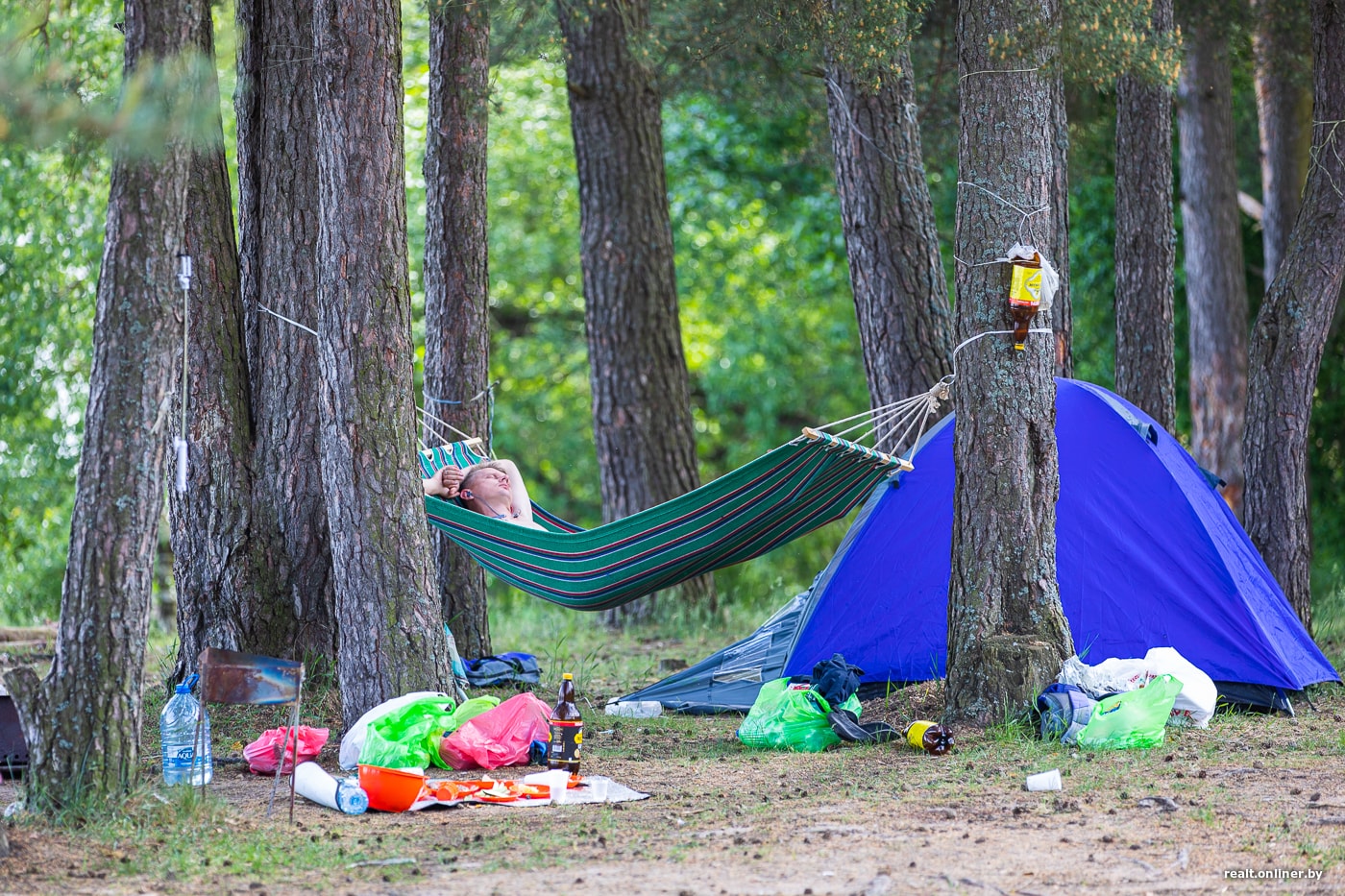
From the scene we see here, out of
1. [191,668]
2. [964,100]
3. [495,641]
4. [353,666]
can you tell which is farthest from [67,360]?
[964,100]

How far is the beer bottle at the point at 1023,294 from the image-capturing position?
370 cm

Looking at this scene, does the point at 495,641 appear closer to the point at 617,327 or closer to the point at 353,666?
the point at 617,327

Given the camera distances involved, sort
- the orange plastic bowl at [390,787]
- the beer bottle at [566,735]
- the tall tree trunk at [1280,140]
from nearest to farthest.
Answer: the orange plastic bowl at [390,787] < the beer bottle at [566,735] < the tall tree trunk at [1280,140]

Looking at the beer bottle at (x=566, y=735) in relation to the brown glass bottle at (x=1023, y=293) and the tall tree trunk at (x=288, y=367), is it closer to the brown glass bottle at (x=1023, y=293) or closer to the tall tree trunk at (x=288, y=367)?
the tall tree trunk at (x=288, y=367)

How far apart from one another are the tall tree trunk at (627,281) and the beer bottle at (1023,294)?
3296 millimetres

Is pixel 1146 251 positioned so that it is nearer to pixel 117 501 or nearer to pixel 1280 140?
pixel 1280 140

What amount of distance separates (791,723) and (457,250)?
2.15m

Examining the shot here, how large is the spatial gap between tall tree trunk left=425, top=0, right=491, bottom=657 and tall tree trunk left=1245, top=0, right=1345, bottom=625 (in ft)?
9.40

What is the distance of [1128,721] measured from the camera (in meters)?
3.52

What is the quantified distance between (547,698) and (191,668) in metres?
1.11

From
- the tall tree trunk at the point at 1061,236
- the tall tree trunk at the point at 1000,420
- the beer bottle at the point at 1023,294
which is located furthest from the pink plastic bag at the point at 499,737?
the tall tree trunk at the point at 1061,236

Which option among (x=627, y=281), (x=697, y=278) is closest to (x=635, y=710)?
(x=627, y=281)

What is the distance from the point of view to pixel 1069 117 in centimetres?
829

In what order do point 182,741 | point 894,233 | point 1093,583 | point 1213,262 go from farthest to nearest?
point 1213,262, point 894,233, point 1093,583, point 182,741
